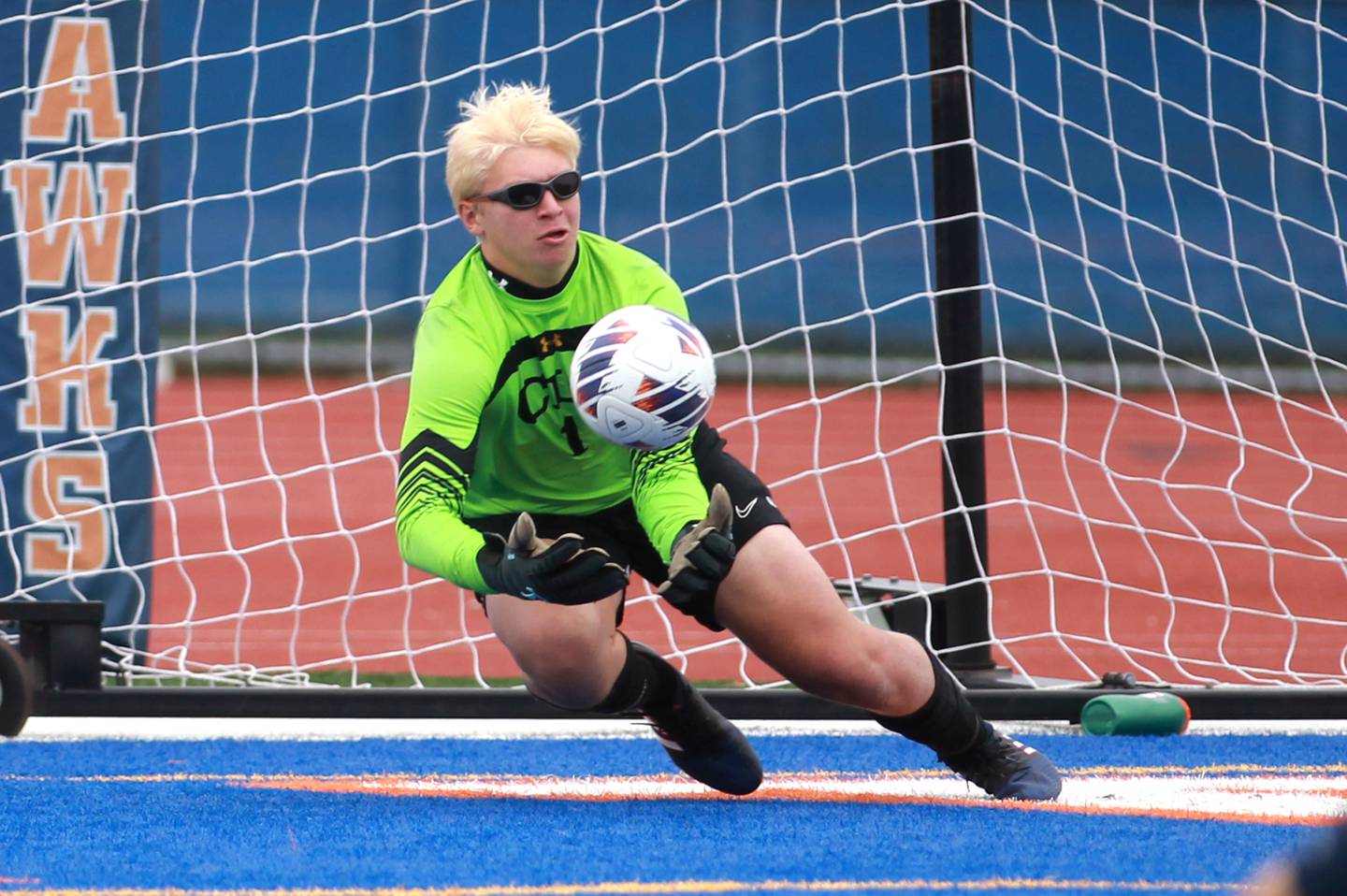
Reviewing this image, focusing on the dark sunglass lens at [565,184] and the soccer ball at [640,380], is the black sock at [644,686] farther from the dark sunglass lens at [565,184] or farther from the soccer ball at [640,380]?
the dark sunglass lens at [565,184]

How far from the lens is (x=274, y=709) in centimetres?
518

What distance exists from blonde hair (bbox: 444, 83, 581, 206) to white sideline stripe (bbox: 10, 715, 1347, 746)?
1840 mm

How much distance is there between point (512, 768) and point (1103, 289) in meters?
14.6

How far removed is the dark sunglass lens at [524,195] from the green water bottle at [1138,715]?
2.28m

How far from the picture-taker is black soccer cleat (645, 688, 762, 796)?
394 cm

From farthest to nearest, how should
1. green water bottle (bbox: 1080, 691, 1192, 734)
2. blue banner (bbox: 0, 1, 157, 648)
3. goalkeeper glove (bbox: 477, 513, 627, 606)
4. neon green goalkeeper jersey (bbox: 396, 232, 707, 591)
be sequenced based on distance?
1. blue banner (bbox: 0, 1, 157, 648)
2. green water bottle (bbox: 1080, 691, 1192, 734)
3. neon green goalkeeper jersey (bbox: 396, 232, 707, 591)
4. goalkeeper glove (bbox: 477, 513, 627, 606)

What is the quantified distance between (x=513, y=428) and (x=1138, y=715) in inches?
83.0

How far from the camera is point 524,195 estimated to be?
379 centimetres

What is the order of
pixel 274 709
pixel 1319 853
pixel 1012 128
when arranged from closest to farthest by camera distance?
pixel 1319 853 < pixel 274 709 < pixel 1012 128

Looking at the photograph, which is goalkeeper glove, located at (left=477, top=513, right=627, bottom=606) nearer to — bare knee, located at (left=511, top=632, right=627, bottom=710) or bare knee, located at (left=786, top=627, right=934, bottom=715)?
bare knee, located at (left=511, top=632, right=627, bottom=710)

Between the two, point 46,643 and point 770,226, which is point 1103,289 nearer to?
point 770,226

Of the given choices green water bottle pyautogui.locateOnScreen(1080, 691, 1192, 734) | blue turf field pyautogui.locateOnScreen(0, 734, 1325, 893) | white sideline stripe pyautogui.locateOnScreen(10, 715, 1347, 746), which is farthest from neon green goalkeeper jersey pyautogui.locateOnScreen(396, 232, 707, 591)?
green water bottle pyautogui.locateOnScreen(1080, 691, 1192, 734)

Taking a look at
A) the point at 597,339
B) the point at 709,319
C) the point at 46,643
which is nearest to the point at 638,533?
the point at 597,339

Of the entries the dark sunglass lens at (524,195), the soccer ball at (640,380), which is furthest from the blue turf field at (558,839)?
the dark sunglass lens at (524,195)
